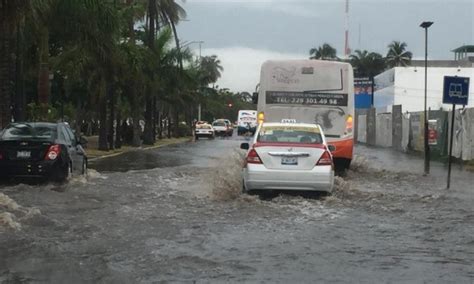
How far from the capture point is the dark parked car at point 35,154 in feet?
50.9

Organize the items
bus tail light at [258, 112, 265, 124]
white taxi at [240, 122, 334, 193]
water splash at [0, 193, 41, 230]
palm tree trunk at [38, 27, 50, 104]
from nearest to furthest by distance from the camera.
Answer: water splash at [0, 193, 41, 230] < white taxi at [240, 122, 334, 193] < bus tail light at [258, 112, 265, 124] < palm tree trunk at [38, 27, 50, 104]

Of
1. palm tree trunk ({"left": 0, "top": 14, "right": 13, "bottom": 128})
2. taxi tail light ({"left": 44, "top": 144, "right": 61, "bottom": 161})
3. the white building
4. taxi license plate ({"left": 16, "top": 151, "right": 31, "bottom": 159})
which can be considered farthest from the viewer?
the white building

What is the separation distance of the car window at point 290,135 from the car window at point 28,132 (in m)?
5.00

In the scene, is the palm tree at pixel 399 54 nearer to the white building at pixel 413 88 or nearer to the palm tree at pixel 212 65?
A: the palm tree at pixel 212 65

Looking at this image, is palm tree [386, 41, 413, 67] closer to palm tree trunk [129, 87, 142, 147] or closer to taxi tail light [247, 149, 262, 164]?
palm tree trunk [129, 87, 142, 147]

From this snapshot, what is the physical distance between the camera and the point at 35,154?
51.1 ft

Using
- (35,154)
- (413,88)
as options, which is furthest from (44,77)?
(413,88)

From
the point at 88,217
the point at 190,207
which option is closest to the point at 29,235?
the point at 88,217

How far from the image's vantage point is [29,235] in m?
9.80

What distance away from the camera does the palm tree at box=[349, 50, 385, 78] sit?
125125mm

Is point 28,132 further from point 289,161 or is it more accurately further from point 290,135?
point 289,161

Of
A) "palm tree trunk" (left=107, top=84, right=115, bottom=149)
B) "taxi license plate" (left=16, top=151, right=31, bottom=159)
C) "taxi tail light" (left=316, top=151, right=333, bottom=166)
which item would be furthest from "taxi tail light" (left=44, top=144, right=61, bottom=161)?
"palm tree trunk" (left=107, top=84, right=115, bottom=149)

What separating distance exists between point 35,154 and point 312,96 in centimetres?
842

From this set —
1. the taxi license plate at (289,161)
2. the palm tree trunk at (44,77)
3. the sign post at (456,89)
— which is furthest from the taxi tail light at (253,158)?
the palm tree trunk at (44,77)
